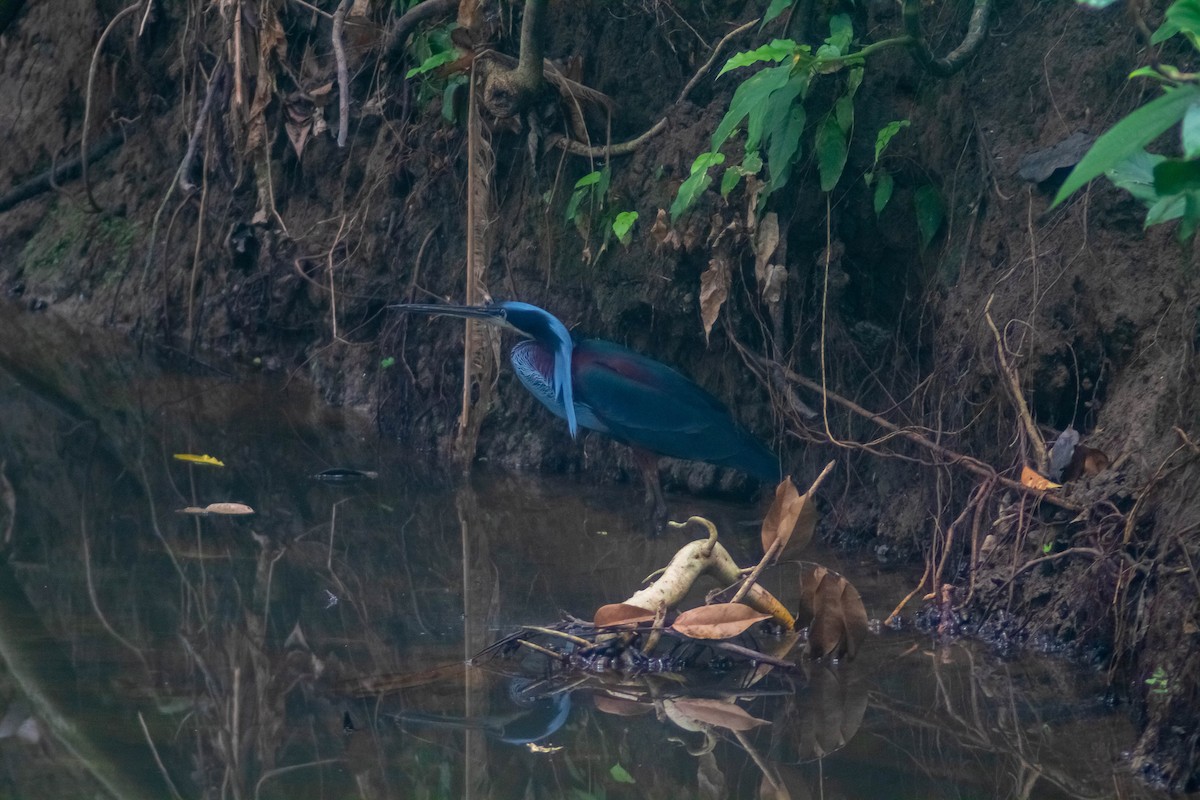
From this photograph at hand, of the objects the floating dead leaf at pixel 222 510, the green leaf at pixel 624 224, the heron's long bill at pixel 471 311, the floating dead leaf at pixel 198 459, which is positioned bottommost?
the floating dead leaf at pixel 198 459

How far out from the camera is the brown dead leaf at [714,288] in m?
5.04

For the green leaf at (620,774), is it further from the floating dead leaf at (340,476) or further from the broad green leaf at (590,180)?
the broad green leaf at (590,180)

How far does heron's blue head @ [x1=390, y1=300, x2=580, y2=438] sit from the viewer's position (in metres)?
5.36

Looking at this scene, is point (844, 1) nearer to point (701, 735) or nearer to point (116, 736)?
point (701, 735)

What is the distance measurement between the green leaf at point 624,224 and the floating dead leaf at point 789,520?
184 cm

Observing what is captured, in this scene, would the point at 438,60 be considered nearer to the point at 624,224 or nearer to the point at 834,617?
the point at 624,224

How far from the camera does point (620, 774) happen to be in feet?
9.42

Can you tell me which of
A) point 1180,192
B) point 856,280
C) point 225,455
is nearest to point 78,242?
point 225,455

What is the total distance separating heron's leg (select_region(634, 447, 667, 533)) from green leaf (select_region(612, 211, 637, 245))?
90 cm

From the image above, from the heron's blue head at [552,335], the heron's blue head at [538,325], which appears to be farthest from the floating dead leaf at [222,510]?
the heron's blue head at [552,335]

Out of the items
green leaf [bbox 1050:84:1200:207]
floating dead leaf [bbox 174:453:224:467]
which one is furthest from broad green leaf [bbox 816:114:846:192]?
floating dead leaf [bbox 174:453:224:467]

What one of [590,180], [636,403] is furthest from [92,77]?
[636,403]

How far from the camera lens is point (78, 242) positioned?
8859mm

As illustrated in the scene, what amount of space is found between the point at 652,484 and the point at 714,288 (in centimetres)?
85
